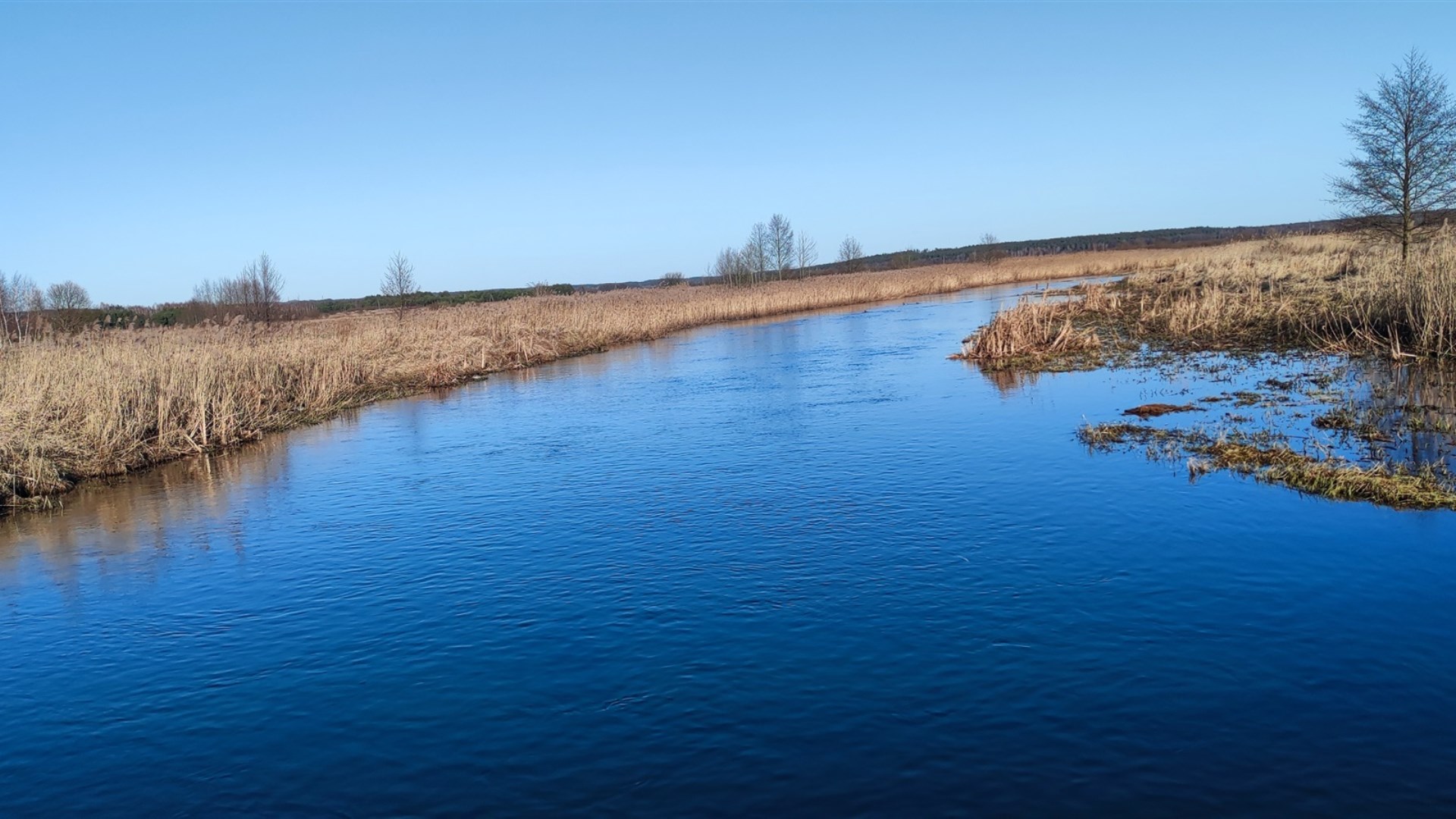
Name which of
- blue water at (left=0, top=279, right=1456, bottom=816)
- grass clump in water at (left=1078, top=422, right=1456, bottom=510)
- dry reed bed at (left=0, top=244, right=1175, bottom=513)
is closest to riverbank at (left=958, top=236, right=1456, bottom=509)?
grass clump in water at (left=1078, top=422, right=1456, bottom=510)

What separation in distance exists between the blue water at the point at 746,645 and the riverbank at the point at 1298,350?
2.67 feet

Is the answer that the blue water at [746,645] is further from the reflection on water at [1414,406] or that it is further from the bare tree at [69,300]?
the bare tree at [69,300]

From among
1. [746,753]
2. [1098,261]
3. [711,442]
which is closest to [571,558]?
[746,753]

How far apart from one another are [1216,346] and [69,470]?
2524cm

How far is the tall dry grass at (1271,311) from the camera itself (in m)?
18.8

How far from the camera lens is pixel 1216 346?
24.6m

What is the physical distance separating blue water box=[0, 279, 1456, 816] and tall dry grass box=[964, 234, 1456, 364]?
30.7ft

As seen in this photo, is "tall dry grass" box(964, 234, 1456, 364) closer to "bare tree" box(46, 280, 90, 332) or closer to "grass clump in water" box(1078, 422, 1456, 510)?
"grass clump in water" box(1078, 422, 1456, 510)

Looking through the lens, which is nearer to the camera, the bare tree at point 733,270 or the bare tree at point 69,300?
the bare tree at point 69,300

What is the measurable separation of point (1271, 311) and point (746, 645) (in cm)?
2295

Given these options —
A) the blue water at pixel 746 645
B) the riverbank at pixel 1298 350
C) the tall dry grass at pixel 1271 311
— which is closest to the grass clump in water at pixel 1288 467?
the riverbank at pixel 1298 350

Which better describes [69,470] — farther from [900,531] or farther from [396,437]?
[900,531]

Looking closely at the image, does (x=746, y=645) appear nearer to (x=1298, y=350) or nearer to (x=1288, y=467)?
(x=1288, y=467)

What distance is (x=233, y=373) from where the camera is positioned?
22.8 metres
